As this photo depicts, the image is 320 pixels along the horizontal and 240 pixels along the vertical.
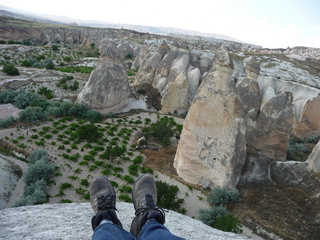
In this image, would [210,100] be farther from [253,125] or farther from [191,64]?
[191,64]

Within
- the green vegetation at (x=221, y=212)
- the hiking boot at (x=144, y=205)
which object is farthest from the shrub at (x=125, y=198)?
the hiking boot at (x=144, y=205)

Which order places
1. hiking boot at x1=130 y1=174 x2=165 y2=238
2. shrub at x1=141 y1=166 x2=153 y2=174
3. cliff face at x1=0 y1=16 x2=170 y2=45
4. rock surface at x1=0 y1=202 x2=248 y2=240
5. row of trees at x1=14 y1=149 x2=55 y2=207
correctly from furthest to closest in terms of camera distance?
cliff face at x1=0 y1=16 x2=170 y2=45 → shrub at x1=141 y1=166 x2=153 y2=174 → row of trees at x1=14 y1=149 x2=55 y2=207 → rock surface at x1=0 y1=202 x2=248 y2=240 → hiking boot at x1=130 y1=174 x2=165 y2=238

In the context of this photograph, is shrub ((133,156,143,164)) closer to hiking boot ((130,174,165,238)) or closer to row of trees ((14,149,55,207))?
row of trees ((14,149,55,207))

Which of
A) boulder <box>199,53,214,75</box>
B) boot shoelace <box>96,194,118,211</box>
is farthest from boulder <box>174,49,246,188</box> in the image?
boulder <box>199,53,214,75</box>

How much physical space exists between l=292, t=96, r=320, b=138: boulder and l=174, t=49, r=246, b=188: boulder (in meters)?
10.7

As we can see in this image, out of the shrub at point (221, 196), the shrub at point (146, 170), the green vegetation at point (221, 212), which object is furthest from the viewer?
the shrub at point (146, 170)

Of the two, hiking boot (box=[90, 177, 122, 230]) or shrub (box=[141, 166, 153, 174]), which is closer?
hiking boot (box=[90, 177, 122, 230])

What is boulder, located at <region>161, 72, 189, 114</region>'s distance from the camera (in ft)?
56.2

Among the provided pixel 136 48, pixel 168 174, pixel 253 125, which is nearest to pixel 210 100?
pixel 168 174

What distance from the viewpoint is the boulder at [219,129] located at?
748cm

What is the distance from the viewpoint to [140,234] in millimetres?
2301

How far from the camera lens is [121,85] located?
16359 mm

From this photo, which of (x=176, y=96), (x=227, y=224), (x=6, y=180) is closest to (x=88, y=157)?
(x=6, y=180)

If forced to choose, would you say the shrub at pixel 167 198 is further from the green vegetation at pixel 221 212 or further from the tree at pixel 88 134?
the tree at pixel 88 134
